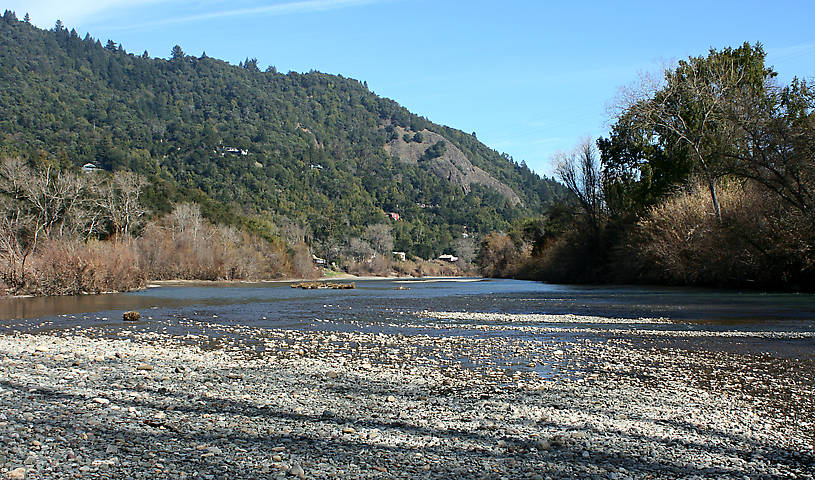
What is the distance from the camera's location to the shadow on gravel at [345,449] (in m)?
5.70

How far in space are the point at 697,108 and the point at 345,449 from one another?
43465 mm

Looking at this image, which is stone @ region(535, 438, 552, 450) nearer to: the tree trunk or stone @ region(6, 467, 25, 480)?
stone @ region(6, 467, 25, 480)

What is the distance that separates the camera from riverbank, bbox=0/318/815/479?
19.2 feet

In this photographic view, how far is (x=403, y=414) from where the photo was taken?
7.75 meters

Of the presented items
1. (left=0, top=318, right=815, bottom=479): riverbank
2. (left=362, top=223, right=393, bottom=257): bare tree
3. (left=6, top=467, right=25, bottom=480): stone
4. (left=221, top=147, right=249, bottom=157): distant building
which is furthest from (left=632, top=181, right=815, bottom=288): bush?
(left=221, top=147, right=249, bottom=157): distant building

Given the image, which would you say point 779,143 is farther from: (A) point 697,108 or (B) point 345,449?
(B) point 345,449

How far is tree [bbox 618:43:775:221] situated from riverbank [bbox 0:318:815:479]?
30310 millimetres

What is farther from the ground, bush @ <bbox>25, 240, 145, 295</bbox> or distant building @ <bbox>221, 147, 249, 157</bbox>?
distant building @ <bbox>221, 147, 249, 157</bbox>

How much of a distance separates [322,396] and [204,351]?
560 centimetres

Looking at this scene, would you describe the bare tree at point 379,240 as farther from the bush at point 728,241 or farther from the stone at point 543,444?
the stone at point 543,444

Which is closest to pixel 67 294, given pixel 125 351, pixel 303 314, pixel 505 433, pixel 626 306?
pixel 303 314

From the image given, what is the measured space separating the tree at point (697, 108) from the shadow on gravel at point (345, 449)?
34.1m

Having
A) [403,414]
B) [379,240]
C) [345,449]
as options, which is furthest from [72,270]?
[379,240]

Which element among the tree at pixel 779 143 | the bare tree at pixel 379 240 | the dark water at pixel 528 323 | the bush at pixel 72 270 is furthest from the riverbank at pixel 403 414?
the bare tree at pixel 379 240
